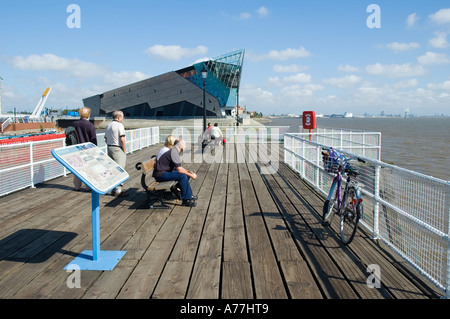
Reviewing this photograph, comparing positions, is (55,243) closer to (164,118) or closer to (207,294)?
(207,294)

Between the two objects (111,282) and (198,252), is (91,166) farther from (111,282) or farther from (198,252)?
(198,252)

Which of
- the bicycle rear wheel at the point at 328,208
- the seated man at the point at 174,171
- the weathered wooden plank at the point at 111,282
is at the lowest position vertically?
the weathered wooden plank at the point at 111,282

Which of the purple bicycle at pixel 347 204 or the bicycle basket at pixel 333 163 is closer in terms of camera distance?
the purple bicycle at pixel 347 204

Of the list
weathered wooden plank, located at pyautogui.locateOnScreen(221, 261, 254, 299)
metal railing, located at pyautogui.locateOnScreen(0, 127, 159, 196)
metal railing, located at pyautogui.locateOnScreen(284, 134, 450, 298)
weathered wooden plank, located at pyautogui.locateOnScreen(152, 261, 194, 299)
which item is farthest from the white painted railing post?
metal railing, located at pyautogui.locateOnScreen(0, 127, 159, 196)

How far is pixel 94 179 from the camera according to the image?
132 inches

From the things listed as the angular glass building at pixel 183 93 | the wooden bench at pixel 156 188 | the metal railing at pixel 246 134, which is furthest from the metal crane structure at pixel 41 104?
the wooden bench at pixel 156 188

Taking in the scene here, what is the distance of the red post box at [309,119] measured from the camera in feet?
47.4

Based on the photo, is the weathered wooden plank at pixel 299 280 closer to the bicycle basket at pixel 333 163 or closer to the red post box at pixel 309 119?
the bicycle basket at pixel 333 163

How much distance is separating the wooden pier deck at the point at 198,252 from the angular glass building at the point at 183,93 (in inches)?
2487

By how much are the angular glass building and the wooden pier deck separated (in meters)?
63.2

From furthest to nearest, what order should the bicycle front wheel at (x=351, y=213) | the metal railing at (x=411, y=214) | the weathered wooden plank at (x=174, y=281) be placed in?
the bicycle front wheel at (x=351, y=213), the metal railing at (x=411, y=214), the weathered wooden plank at (x=174, y=281)

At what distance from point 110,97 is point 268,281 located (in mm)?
83017

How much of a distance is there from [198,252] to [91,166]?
60.1 inches

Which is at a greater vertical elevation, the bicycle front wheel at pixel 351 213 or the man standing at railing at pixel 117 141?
the man standing at railing at pixel 117 141
